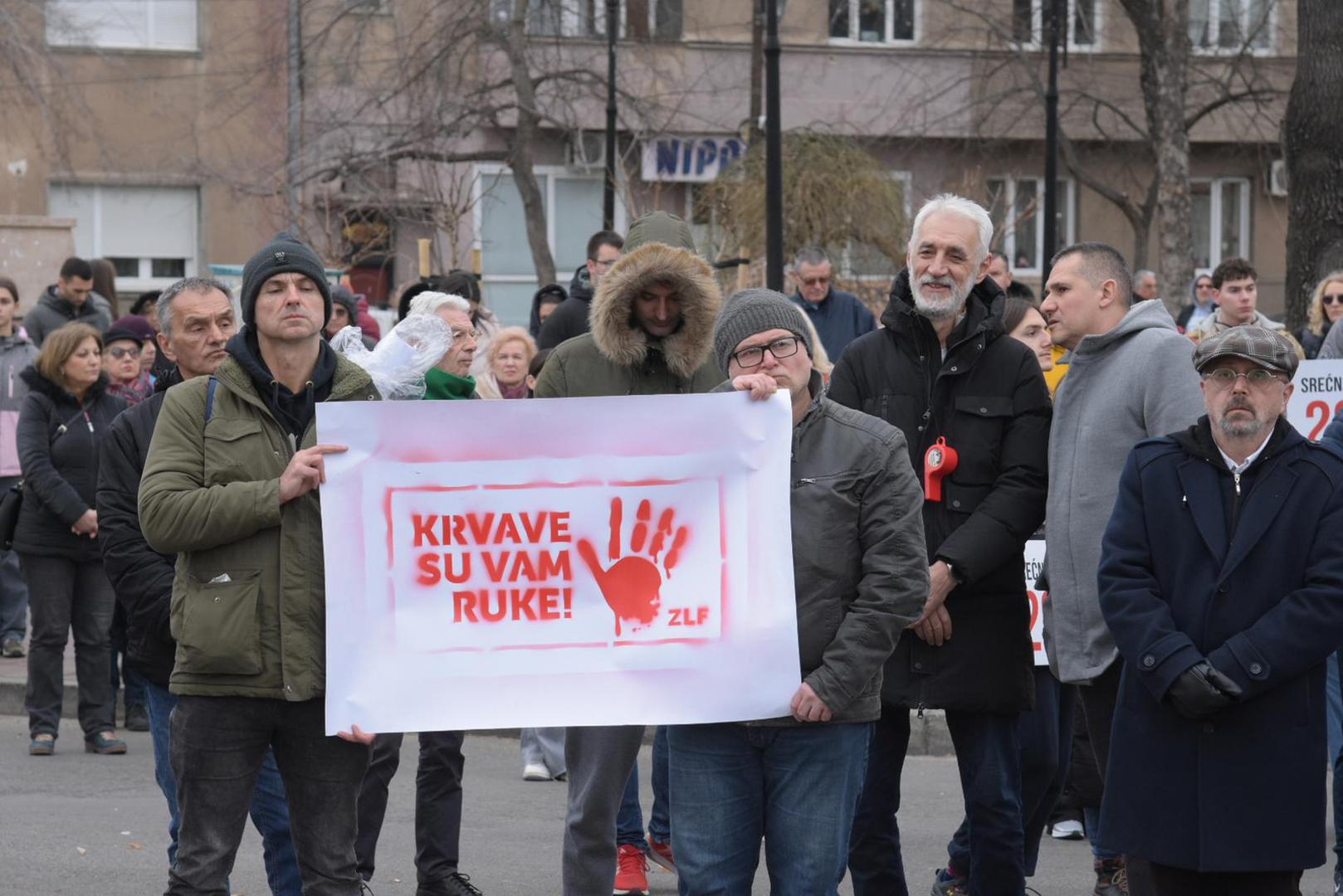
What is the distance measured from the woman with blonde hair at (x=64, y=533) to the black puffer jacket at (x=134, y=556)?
4.16 m

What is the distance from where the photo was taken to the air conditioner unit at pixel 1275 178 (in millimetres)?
30781

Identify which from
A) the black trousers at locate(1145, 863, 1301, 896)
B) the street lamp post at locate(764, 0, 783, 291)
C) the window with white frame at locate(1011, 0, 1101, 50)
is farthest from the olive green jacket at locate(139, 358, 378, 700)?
the window with white frame at locate(1011, 0, 1101, 50)

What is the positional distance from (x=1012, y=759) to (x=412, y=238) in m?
22.7

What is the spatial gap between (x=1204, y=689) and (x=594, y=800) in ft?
5.99

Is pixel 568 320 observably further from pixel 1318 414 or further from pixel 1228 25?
pixel 1228 25

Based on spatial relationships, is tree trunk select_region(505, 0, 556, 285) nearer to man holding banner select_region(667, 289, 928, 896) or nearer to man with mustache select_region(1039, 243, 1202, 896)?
man with mustache select_region(1039, 243, 1202, 896)

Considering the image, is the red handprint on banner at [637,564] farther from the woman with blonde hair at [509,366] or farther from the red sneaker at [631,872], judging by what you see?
the woman with blonde hair at [509,366]

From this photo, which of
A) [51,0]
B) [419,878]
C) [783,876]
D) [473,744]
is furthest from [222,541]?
[51,0]

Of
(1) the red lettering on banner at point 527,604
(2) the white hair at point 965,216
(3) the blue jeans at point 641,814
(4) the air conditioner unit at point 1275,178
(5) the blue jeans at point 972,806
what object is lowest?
(3) the blue jeans at point 641,814

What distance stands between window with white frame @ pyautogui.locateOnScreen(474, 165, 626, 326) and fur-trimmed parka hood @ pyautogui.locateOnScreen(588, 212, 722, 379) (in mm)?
24302

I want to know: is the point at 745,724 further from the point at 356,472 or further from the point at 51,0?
the point at 51,0

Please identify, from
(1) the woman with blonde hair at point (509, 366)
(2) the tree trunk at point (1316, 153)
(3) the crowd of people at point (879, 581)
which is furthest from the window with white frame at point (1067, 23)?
(3) the crowd of people at point (879, 581)

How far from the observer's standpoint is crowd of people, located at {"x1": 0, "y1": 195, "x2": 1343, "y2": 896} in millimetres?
4715

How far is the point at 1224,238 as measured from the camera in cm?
3156
